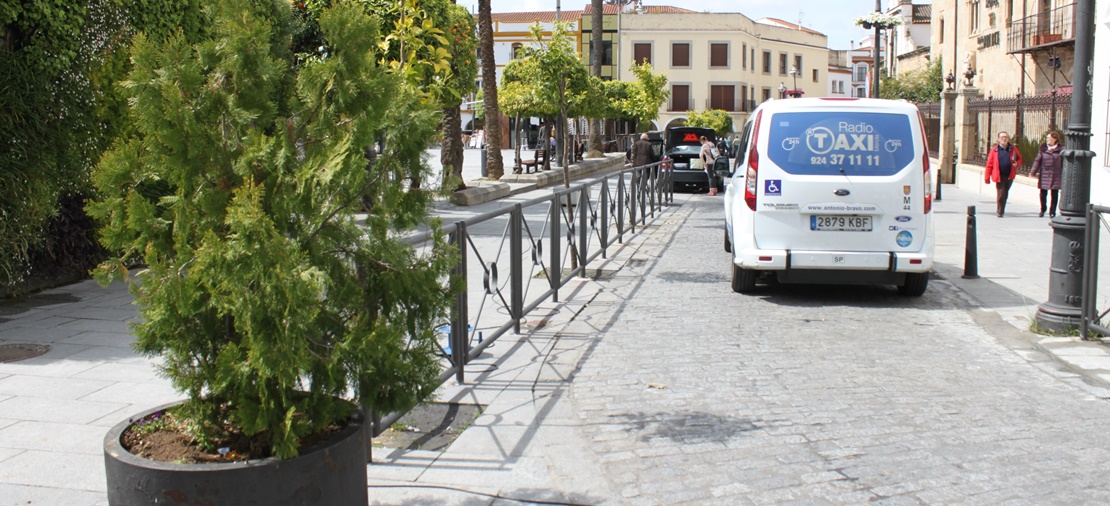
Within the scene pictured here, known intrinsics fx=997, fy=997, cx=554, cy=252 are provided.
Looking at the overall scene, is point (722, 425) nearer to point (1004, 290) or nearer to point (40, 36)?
point (1004, 290)

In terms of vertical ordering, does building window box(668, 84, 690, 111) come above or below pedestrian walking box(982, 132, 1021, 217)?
above

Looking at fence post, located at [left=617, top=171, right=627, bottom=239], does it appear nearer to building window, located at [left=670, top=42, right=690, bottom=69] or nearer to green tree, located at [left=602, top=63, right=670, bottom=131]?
green tree, located at [left=602, top=63, right=670, bottom=131]

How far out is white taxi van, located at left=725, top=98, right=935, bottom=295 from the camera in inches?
349

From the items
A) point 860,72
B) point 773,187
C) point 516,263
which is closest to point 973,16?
point 773,187

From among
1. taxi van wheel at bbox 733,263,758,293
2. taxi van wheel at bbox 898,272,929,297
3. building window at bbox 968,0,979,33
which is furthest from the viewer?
building window at bbox 968,0,979,33

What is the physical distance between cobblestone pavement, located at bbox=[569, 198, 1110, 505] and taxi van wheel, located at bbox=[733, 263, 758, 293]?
0.61 metres

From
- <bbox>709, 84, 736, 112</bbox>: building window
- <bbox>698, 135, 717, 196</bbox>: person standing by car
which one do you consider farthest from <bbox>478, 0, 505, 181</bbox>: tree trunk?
<bbox>709, 84, 736, 112</bbox>: building window

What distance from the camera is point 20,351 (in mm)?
6941

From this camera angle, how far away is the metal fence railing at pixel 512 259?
20.1 feet

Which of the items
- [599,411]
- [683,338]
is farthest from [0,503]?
[683,338]

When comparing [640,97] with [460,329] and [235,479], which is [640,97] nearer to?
[460,329]

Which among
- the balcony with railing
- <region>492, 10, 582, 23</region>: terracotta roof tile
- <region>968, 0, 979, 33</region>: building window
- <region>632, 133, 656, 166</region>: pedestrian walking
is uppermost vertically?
<region>492, 10, 582, 23</region>: terracotta roof tile

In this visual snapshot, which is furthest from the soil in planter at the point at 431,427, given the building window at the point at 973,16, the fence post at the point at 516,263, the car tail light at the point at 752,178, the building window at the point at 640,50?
the building window at the point at 640,50

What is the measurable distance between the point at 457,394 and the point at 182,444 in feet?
8.24
